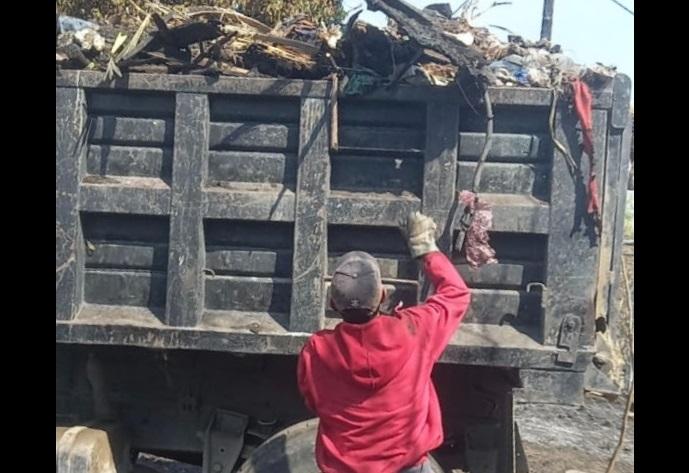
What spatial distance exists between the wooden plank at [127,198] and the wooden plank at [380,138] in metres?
0.74

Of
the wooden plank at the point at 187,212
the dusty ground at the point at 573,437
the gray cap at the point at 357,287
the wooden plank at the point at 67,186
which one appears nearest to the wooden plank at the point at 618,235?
the gray cap at the point at 357,287

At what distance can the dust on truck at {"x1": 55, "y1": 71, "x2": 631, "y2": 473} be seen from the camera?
10.2 feet

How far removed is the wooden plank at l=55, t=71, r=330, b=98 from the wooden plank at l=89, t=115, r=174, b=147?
132 millimetres

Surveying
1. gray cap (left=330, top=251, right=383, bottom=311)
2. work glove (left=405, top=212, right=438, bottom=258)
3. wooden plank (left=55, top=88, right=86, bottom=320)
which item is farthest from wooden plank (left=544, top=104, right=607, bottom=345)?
wooden plank (left=55, top=88, right=86, bottom=320)

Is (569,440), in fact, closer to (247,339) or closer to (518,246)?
(518,246)

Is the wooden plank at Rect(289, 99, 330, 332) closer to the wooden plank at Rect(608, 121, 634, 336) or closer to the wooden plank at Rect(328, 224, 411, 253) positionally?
the wooden plank at Rect(328, 224, 411, 253)

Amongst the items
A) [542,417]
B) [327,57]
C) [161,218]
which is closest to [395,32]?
[327,57]

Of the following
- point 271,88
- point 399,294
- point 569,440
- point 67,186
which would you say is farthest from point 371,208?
point 569,440

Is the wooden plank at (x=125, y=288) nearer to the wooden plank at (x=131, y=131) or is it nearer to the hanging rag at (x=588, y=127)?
the wooden plank at (x=131, y=131)

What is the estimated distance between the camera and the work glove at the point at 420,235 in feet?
9.76

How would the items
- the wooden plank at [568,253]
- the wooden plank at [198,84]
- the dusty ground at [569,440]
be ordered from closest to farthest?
1. the wooden plank at [568,253]
2. the wooden plank at [198,84]
3. the dusty ground at [569,440]
